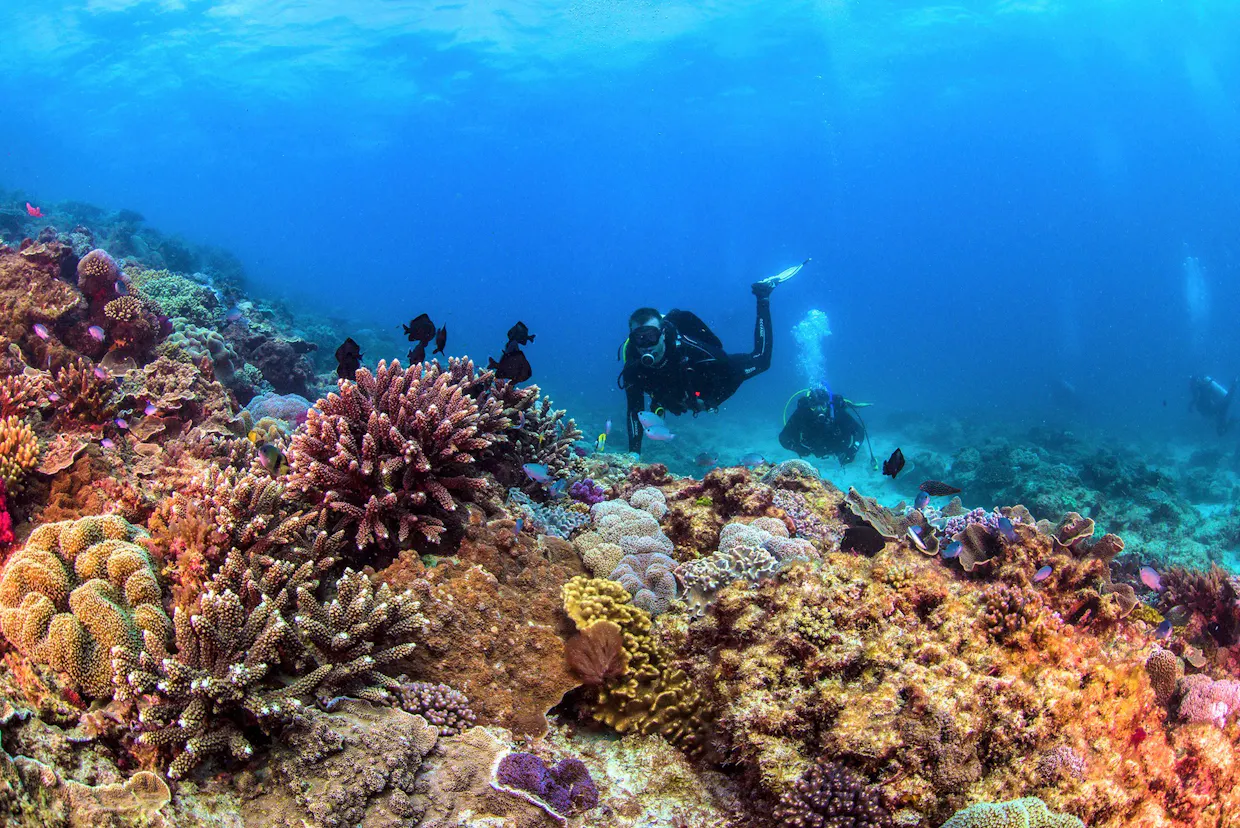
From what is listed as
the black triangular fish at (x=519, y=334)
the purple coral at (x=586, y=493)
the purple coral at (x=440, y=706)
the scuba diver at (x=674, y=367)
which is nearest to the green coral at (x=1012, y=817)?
the purple coral at (x=440, y=706)

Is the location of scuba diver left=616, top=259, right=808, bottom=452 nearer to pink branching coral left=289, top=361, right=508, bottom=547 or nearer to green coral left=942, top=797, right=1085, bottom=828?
pink branching coral left=289, top=361, right=508, bottom=547

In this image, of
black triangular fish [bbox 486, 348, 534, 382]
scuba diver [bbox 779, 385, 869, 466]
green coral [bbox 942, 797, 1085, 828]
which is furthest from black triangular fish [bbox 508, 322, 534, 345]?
scuba diver [bbox 779, 385, 869, 466]

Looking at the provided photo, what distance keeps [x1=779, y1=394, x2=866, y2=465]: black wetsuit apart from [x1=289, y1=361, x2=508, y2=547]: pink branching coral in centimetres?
1294

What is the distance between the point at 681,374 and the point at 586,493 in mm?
5294

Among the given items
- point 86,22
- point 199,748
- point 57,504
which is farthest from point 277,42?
point 199,748

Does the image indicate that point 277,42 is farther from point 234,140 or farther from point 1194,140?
point 1194,140

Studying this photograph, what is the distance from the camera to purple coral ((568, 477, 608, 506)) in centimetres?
679

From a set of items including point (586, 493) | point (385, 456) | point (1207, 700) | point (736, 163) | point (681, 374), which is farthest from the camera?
point (736, 163)

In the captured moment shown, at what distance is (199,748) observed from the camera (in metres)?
2.32

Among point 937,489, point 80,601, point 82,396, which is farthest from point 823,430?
point 80,601

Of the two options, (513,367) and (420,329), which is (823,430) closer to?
(513,367)

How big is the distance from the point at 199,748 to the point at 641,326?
8743mm

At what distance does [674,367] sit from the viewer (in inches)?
449

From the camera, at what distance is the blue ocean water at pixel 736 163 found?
37562mm
